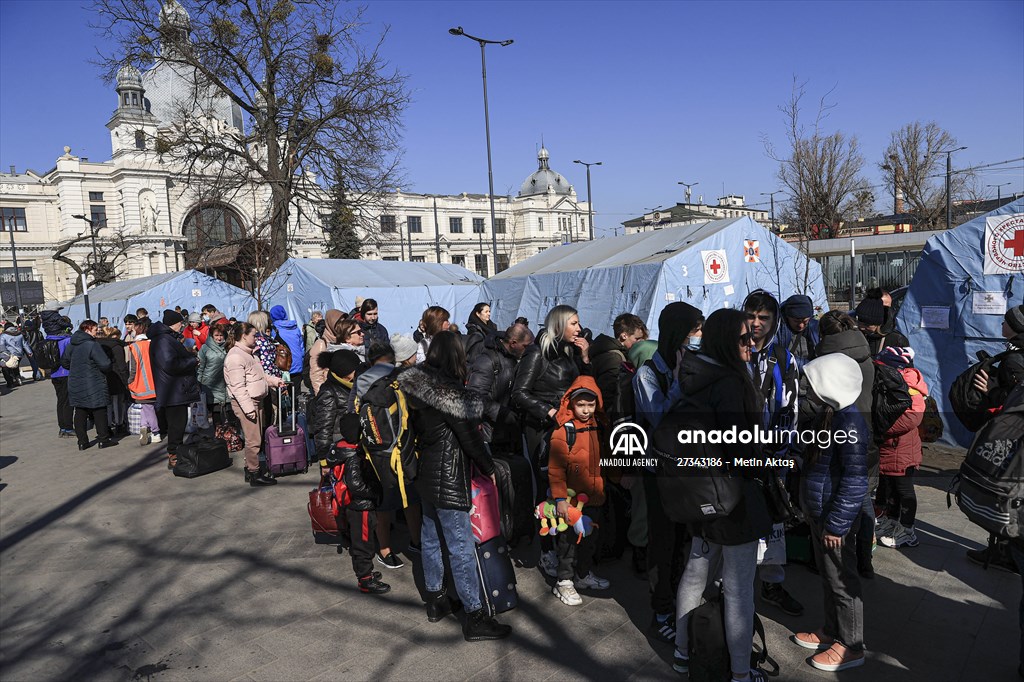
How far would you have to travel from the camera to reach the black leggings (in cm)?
477

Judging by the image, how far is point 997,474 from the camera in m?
2.94

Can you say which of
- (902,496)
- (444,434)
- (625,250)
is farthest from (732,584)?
(625,250)

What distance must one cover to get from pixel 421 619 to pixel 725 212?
268 feet

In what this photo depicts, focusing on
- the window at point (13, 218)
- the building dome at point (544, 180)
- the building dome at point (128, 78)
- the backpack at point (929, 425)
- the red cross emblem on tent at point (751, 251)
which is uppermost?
the building dome at point (128, 78)

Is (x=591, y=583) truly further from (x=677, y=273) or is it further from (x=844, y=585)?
(x=677, y=273)

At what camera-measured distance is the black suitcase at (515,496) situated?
4375 mm

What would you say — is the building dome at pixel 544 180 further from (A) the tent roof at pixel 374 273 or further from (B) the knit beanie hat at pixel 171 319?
(B) the knit beanie hat at pixel 171 319

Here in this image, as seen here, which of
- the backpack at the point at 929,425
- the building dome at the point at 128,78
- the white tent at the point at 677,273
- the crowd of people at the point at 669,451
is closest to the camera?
the crowd of people at the point at 669,451

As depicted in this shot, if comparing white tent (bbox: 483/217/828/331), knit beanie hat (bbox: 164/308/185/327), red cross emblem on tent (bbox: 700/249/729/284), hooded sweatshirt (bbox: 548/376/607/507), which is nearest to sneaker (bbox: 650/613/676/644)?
hooded sweatshirt (bbox: 548/376/607/507)

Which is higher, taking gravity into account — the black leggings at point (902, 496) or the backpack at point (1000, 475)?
the backpack at point (1000, 475)

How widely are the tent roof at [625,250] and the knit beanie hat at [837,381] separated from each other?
9946mm

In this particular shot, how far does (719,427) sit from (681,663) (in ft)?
4.83

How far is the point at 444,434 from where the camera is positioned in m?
3.69

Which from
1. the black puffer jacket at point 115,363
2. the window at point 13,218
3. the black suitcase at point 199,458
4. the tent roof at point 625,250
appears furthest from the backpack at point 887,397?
the window at point 13,218
